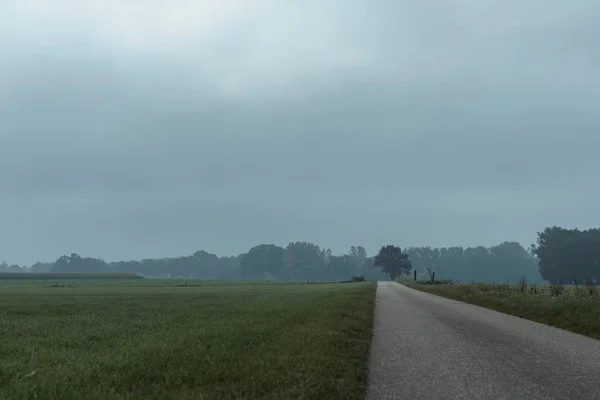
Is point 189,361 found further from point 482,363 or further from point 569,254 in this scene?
point 569,254

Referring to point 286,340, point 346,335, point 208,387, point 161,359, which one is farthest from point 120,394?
point 346,335

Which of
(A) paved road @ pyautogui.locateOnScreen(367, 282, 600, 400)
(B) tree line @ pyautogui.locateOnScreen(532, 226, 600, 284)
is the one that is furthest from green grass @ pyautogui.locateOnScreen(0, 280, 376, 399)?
(B) tree line @ pyautogui.locateOnScreen(532, 226, 600, 284)

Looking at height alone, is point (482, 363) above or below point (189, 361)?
below

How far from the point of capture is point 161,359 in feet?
32.8

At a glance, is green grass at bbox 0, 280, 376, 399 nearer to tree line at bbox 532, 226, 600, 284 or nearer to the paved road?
the paved road

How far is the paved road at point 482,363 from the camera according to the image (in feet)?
27.3

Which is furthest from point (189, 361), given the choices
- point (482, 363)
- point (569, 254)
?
point (569, 254)

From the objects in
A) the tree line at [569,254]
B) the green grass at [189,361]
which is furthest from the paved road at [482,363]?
the tree line at [569,254]

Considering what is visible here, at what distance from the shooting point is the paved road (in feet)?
27.3

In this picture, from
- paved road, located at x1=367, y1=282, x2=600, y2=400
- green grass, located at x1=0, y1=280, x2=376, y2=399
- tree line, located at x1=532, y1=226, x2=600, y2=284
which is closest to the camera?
green grass, located at x1=0, y1=280, x2=376, y2=399

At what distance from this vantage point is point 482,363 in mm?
10820

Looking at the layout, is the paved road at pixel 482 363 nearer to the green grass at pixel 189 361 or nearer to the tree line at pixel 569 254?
the green grass at pixel 189 361

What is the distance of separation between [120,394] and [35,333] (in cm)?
1079

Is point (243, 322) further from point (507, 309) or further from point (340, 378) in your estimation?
point (507, 309)
